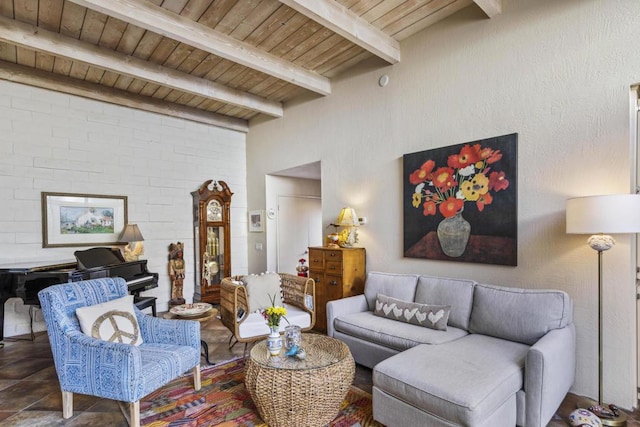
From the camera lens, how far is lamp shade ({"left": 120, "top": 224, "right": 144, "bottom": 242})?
15.1 feet

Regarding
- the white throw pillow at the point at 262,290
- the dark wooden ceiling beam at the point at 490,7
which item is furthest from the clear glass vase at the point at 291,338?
the dark wooden ceiling beam at the point at 490,7

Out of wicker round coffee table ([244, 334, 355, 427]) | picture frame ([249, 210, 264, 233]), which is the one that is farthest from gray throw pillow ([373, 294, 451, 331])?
picture frame ([249, 210, 264, 233])

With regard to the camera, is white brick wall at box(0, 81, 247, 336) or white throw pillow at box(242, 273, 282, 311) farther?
white brick wall at box(0, 81, 247, 336)

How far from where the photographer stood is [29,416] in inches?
92.8

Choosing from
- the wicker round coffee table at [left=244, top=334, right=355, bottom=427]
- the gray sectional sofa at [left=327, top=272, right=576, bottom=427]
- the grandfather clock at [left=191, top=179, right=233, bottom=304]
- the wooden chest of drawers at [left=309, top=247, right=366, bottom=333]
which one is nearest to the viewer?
the gray sectional sofa at [left=327, top=272, right=576, bottom=427]

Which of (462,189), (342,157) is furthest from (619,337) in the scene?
(342,157)

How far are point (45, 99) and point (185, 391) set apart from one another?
→ 411 cm

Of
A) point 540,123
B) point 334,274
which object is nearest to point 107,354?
point 334,274

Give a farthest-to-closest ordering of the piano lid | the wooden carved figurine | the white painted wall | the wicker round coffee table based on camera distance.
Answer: the wooden carved figurine
the piano lid
the white painted wall
the wicker round coffee table

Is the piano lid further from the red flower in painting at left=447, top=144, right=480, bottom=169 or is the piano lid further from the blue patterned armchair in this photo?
the red flower in painting at left=447, top=144, right=480, bottom=169

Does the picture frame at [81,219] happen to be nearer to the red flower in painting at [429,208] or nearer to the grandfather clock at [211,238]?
the grandfather clock at [211,238]

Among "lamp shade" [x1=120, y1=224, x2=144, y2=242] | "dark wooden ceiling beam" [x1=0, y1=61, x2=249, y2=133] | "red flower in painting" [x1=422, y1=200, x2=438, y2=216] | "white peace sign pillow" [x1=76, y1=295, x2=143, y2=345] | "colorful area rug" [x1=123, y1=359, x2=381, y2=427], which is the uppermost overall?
"dark wooden ceiling beam" [x1=0, y1=61, x2=249, y2=133]

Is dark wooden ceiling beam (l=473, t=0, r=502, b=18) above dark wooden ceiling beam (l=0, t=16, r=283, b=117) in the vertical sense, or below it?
above

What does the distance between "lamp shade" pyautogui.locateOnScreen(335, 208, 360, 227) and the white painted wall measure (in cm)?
21
